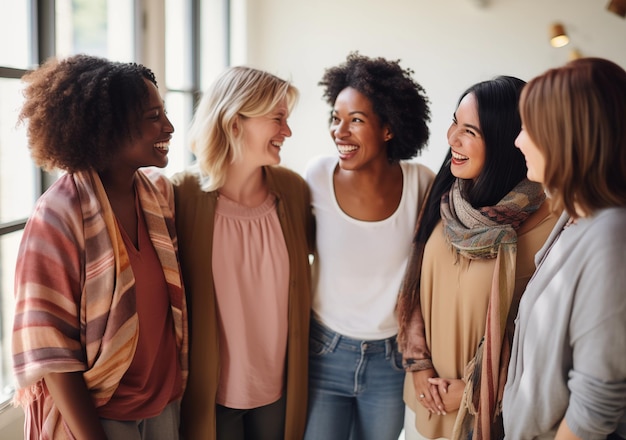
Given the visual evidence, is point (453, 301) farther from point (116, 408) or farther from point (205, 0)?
point (205, 0)

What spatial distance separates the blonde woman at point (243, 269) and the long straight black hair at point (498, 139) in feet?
1.96

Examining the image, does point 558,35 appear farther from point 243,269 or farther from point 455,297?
point 243,269

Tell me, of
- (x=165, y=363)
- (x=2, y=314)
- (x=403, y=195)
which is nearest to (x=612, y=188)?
(x=403, y=195)

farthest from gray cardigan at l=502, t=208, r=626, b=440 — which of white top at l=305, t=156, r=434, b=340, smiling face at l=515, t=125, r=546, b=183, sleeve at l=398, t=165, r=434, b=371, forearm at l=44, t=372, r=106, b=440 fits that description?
forearm at l=44, t=372, r=106, b=440

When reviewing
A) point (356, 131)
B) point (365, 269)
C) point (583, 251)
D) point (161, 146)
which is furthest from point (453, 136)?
point (161, 146)

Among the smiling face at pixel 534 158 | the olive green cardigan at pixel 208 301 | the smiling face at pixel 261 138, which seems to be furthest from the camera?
the smiling face at pixel 261 138

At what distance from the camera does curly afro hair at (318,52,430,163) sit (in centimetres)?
196

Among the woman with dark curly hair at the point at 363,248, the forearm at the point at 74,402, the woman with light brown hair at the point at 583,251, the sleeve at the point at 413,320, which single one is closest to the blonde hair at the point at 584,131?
the woman with light brown hair at the point at 583,251

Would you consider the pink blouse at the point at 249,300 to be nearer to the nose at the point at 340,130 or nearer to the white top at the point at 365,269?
the white top at the point at 365,269

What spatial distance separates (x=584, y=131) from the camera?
1087mm

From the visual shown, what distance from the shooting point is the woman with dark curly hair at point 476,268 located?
1.54 metres

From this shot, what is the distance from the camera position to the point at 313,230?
78.9 inches

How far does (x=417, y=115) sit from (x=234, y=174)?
0.70m

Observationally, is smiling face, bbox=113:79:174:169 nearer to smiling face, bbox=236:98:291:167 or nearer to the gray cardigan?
smiling face, bbox=236:98:291:167
